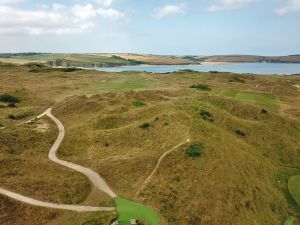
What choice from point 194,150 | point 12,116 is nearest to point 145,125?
point 194,150

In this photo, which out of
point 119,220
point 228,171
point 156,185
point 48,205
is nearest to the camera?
point 119,220

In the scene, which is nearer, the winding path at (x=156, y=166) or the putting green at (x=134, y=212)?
the putting green at (x=134, y=212)

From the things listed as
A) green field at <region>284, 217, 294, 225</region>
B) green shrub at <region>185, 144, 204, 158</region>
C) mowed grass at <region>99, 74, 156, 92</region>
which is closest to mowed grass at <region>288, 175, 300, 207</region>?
green field at <region>284, 217, 294, 225</region>

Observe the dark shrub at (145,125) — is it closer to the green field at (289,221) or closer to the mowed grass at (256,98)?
the green field at (289,221)

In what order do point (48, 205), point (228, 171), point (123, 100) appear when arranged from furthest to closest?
1. point (123, 100)
2. point (228, 171)
3. point (48, 205)

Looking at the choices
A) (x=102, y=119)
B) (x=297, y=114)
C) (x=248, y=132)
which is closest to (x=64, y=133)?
(x=102, y=119)

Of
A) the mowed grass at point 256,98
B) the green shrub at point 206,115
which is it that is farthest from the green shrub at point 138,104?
the mowed grass at point 256,98

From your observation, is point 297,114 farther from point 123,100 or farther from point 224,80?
point 224,80
